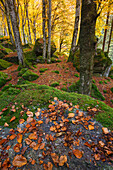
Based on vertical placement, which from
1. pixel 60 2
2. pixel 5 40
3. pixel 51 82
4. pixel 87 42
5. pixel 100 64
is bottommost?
pixel 51 82

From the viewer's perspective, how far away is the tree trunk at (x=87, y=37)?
3488 millimetres

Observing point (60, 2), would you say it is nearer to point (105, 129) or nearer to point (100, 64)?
point (100, 64)

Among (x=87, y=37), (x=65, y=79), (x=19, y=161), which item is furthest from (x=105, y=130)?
(x=65, y=79)

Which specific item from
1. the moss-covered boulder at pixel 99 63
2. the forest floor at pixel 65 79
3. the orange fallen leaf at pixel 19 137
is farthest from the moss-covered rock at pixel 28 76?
the orange fallen leaf at pixel 19 137

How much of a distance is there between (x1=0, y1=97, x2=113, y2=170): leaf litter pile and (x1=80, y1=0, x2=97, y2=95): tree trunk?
251cm

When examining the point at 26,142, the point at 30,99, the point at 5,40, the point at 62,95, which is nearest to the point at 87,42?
the point at 62,95

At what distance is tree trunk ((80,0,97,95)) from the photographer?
3.49 meters

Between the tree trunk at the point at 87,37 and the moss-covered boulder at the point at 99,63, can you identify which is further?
the moss-covered boulder at the point at 99,63

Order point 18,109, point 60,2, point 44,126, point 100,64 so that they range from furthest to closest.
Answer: point 60,2 → point 100,64 → point 18,109 → point 44,126

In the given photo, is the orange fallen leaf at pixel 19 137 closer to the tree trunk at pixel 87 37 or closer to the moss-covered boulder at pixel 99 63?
the tree trunk at pixel 87 37

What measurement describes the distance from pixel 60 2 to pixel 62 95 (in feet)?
54.7

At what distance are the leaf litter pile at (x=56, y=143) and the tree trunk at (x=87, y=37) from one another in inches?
98.8

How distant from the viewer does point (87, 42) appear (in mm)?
3756

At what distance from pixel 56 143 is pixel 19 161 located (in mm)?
666
